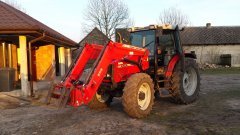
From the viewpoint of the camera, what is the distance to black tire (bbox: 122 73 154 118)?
7.11 m

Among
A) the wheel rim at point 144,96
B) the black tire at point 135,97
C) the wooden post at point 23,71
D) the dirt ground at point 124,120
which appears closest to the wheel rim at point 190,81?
the dirt ground at point 124,120

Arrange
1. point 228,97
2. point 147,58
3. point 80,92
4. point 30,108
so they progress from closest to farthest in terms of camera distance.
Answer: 1. point 80,92
2. point 147,58
3. point 30,108
4. point 228,97

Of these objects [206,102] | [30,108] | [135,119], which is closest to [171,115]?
[135,119]

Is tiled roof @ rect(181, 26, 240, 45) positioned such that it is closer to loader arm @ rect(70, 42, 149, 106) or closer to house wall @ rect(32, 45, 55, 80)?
house wall @ rect(32, 45, 55, 80)

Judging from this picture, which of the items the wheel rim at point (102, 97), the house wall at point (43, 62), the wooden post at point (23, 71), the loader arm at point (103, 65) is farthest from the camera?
the house wall at point (43, 62)

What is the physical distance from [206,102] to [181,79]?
145cm

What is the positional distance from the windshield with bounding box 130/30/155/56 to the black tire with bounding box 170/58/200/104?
984 millimetres

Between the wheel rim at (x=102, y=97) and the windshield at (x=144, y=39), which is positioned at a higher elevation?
the windshield at (x=144, y=39)

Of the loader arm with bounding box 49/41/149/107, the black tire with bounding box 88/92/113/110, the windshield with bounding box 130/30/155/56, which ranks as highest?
the windshield with bounding box 130/30/155/56

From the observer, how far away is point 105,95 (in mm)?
8898

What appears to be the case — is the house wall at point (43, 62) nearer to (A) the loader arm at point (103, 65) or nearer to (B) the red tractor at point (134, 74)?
(B) the red tractor at point (134, 74)

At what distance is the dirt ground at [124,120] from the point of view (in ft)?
21.4

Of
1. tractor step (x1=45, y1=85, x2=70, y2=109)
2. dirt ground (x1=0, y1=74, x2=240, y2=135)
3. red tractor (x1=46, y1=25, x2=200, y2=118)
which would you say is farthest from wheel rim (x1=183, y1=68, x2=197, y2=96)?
tractor step (x1=45, y1=85, x2=70, y2=109)

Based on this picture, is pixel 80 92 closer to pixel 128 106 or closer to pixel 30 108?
pixel 128 106
